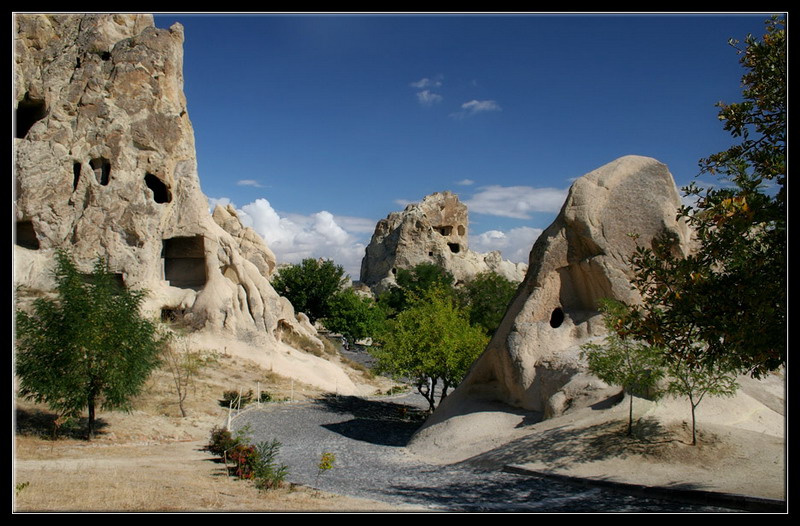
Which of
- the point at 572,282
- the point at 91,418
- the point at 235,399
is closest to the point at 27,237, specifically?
the point at 235,399

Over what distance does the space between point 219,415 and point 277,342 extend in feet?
33.9

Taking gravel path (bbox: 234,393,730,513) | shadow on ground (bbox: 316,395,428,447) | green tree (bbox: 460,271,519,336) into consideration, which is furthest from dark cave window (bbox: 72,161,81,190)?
green tree (bbox: 460,271,519,336)

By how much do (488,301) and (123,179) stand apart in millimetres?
24096

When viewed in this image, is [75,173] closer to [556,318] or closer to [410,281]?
[556,318]

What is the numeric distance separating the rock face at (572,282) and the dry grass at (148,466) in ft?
20.8

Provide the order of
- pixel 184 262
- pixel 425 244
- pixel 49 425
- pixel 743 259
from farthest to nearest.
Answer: pixel 425 244 → pixel 184 262 → pixel 49 425 → pixel 743 259

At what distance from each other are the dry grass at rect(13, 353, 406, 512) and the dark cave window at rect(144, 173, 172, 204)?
1078 centimetres

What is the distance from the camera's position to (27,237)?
2834 cm

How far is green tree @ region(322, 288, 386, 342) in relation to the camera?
4903 cm

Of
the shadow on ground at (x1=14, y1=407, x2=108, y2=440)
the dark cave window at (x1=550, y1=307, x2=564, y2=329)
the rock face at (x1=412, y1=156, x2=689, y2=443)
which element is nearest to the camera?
the rock face at (x1=412, y1=156, x2=689, y2=443)

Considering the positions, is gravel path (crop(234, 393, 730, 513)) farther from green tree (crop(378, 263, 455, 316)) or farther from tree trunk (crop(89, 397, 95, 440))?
green tree (crop(378, 263, 455, 316))

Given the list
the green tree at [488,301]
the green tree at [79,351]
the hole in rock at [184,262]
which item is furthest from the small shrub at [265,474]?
the green tree at [488,301]
